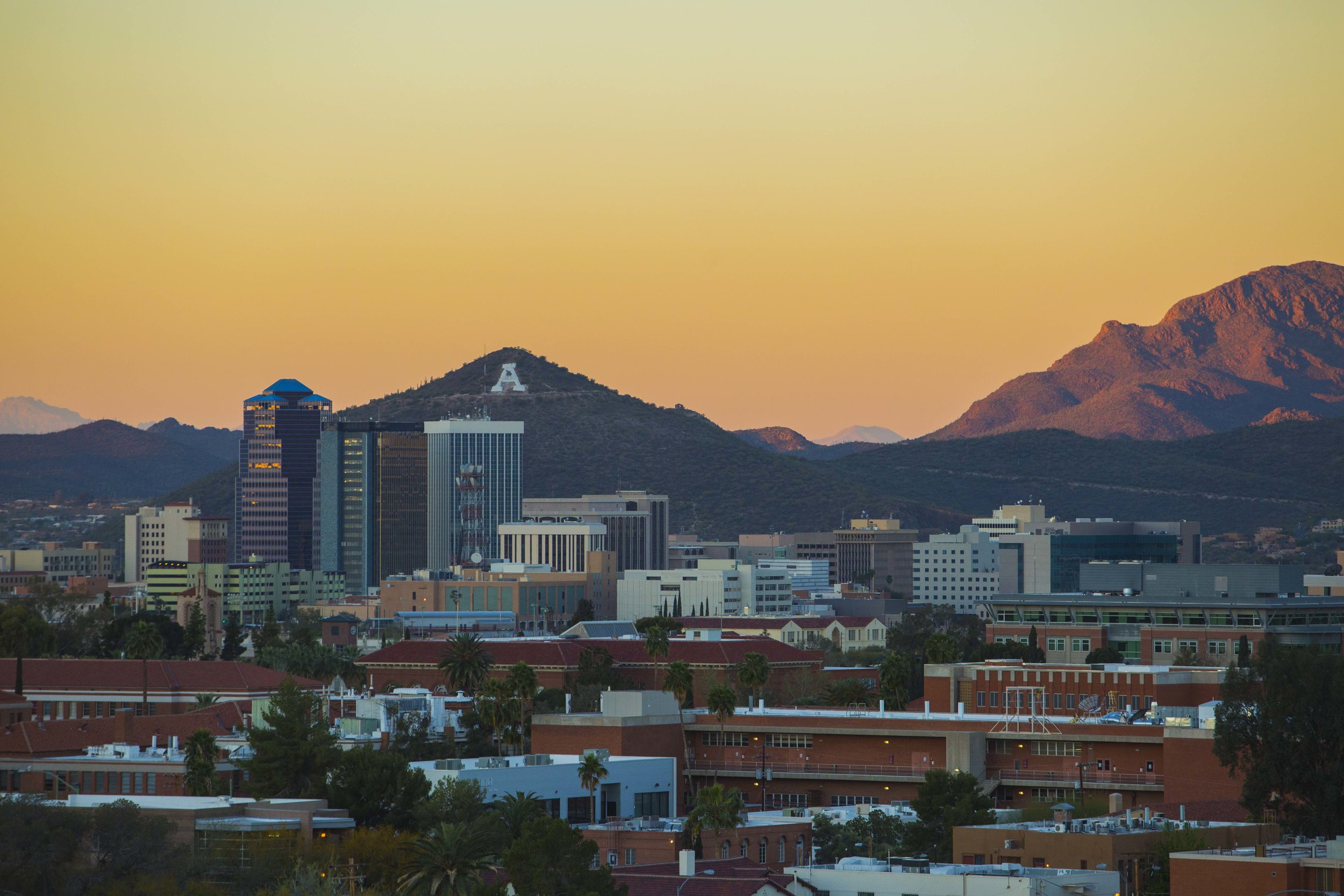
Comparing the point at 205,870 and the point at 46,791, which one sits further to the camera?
the point at 46,791

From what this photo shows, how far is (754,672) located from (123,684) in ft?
136

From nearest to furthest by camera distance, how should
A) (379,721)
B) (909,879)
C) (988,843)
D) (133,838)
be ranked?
(909,879) → (988,843) → (133,838) → (379,721)

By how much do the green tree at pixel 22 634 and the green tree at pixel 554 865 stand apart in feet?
321

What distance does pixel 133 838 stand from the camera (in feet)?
256

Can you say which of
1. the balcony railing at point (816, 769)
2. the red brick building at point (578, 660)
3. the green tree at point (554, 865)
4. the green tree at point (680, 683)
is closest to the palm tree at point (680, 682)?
the green tree at point (680, 683)

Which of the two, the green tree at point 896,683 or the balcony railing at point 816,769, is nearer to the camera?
the balcony railing at point 816,769

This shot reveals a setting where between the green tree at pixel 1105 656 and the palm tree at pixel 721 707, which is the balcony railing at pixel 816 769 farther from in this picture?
the green tree at pixel 1105 656

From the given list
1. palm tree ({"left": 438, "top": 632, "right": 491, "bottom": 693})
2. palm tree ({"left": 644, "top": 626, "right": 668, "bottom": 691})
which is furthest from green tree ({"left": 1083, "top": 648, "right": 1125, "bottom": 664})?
palm tree ({"left": 438, "top": 632, "right": 491, "bottom": 693})

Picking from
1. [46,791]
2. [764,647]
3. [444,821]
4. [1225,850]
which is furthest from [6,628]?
[1225,850]

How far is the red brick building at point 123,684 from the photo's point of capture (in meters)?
153

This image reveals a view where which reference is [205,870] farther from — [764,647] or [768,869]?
[764,647]

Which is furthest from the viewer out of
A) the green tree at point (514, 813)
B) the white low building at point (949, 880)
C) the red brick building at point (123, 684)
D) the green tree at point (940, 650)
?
the green tree at point (940, 650)

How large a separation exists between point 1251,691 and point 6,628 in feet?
362

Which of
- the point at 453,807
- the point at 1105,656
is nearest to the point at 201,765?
the point at 453,807
